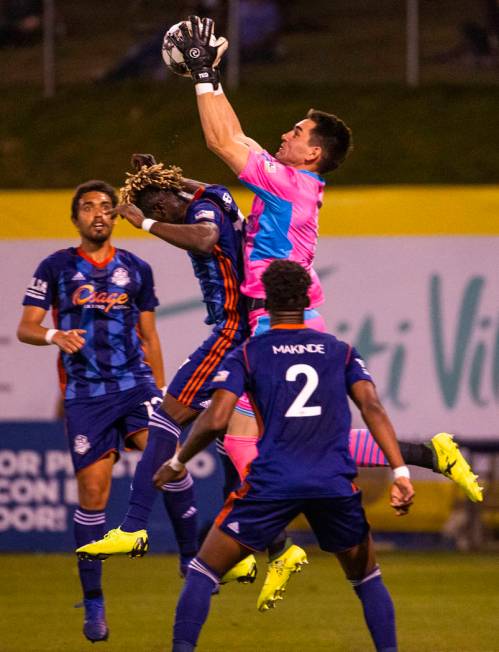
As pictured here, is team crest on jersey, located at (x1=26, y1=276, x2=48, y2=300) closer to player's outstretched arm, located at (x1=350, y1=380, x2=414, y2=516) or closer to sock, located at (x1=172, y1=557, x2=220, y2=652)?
sock, located at (x1=172, y1=557, x2=220, y2=652)

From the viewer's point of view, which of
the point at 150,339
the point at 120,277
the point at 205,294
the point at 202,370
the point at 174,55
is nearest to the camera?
the point at 174,55

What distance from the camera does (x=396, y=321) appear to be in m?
13.1

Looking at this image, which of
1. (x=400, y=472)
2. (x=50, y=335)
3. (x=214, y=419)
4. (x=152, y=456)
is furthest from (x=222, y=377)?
(x=50, y=335)

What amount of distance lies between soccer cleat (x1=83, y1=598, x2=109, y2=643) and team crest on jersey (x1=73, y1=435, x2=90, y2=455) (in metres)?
0.90

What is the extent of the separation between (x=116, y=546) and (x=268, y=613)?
2581 millimetres

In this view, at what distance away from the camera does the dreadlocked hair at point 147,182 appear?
7.89 meters

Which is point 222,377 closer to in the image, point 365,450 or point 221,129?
point 365,450

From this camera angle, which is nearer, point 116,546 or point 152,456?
point 116,546

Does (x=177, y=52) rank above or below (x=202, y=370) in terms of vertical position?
above

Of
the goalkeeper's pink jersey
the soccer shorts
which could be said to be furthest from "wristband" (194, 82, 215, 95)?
the soccer shorts

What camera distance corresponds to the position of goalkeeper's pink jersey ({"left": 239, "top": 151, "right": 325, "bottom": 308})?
753 cm

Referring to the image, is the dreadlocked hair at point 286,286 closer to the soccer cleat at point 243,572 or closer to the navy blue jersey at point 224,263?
the navy blue jersey at point 224,263

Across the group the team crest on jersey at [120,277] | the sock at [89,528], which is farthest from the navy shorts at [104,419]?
the team crest on jersey at [120,277]

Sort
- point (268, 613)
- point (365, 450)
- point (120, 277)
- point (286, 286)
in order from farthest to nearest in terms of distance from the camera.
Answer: point (268, 613) → point (120, 277) → point (365, 450) → point (286, 286)
